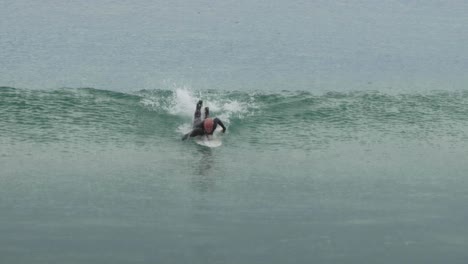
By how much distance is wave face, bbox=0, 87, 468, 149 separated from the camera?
3281 cm

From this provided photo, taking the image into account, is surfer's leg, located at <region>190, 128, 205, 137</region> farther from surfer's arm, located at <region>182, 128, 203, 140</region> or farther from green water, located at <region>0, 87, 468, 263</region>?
green water, located at <region>0, 87, 468, 263</region>

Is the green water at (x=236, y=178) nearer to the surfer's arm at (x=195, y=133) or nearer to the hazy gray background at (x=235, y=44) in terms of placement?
the surfer's arm at (x=195, y=133)

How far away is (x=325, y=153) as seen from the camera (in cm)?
3125

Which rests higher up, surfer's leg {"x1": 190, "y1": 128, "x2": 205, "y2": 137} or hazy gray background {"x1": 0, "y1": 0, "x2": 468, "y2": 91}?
hazy gray background {"x1": 0, "y1": 0, "x2": 468, "y2": 91}

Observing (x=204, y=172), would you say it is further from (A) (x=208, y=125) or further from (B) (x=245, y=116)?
(B) (x=245, y=116)

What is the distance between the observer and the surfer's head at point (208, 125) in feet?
105

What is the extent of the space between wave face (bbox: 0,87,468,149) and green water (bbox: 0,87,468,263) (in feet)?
0.29

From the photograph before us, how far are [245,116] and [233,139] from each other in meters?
3.03

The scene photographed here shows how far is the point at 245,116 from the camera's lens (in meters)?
35.7

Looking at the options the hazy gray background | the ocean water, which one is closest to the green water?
the ocean water

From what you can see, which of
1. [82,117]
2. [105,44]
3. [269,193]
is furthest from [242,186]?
[105,44]

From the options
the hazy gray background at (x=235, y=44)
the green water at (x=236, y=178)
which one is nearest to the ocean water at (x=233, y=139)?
the green water at (x=236, y=178)

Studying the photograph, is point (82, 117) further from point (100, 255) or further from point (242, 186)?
point (100, 255)

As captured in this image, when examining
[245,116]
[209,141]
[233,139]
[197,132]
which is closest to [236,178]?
[209,141]
